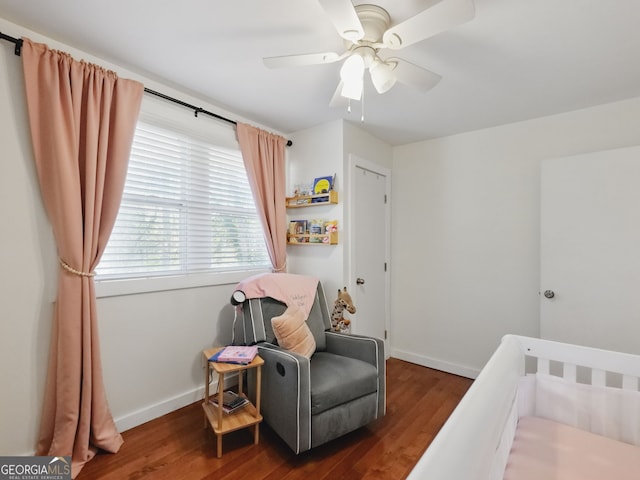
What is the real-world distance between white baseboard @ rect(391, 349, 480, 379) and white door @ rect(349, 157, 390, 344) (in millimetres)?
307

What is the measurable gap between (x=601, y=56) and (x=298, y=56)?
1.74 m

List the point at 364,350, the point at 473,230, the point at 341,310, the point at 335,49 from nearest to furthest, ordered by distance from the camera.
→ the point at 335,49, the point at 364,350, the point at 341,310, the point at 473,230

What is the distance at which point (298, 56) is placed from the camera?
149 cm

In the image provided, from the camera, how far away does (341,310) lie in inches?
100

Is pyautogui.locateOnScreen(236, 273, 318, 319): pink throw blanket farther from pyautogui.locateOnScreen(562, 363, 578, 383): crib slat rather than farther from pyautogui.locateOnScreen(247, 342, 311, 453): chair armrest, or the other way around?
pyautogui.locateOnScreen(562, 363, 578, 383): crib slat

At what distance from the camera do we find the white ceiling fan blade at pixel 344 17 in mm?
1125

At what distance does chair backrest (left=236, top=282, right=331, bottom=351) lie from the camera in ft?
7.17

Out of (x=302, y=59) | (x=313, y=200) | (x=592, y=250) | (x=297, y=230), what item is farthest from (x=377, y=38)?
(x=592, y=250)

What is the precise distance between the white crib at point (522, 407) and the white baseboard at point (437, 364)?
5.14 feet

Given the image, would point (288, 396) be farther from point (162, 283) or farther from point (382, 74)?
point (382, 74)

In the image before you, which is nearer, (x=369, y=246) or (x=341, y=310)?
(x=341, y=310)

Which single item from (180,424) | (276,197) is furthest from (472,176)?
(180,424)

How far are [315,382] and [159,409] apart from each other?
1202 mm

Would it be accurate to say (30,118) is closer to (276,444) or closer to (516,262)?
(276,444)
